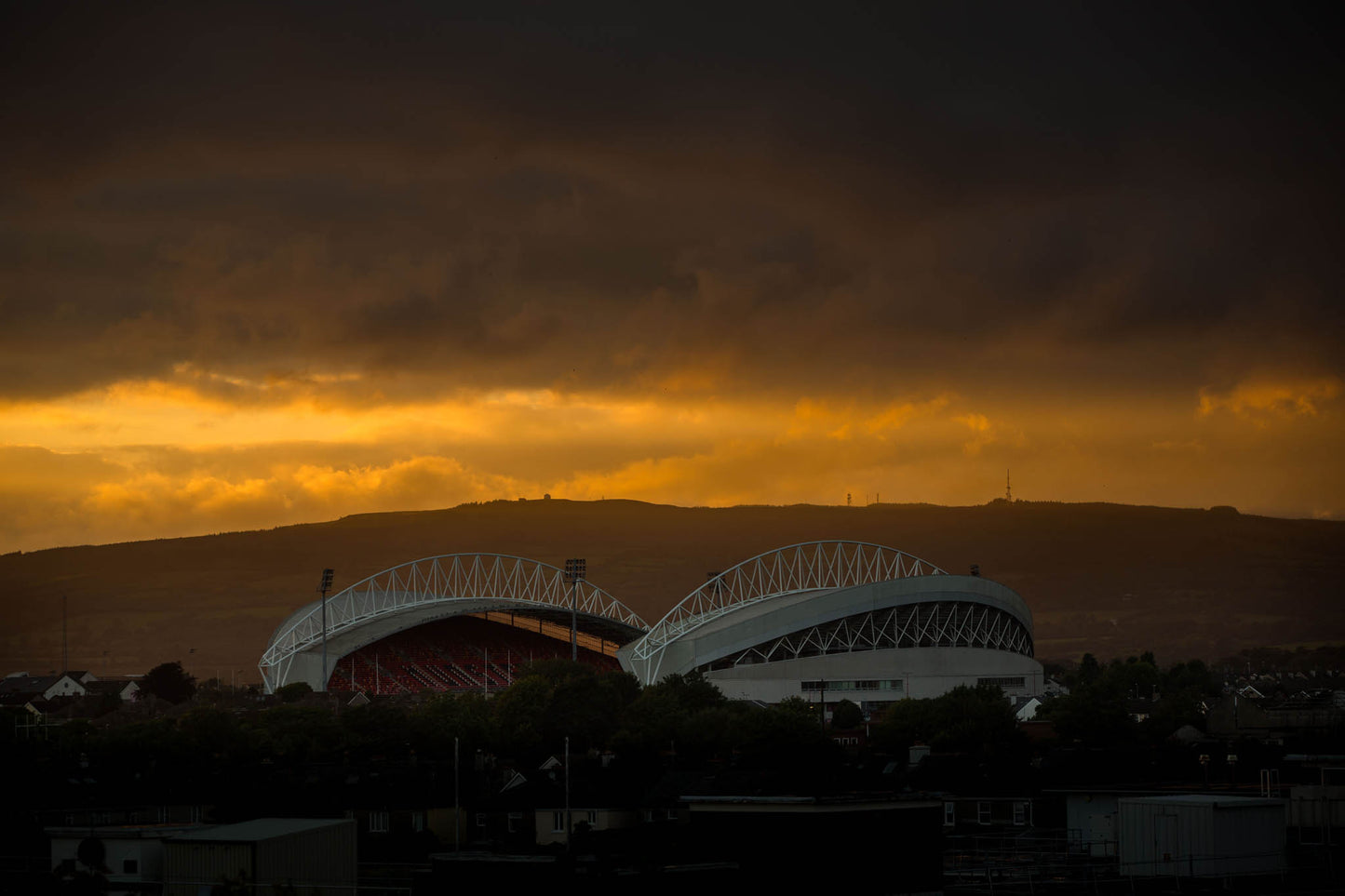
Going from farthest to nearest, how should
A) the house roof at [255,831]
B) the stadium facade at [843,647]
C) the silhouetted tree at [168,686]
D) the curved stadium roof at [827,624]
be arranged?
1. the silhouetted tree at [168,686]
2. the curved stadium roof at [827,624]
3. the stadium facade at [843,647]
4. the house roof at [255,831]

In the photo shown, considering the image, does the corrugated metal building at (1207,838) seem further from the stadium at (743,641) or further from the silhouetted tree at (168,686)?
the silhouetted tree at (168,686)

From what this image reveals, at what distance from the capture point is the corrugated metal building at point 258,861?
→ 4441cm

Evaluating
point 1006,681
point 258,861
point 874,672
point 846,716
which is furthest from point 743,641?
point 258,861

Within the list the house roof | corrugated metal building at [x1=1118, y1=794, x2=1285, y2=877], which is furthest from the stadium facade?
the house roof

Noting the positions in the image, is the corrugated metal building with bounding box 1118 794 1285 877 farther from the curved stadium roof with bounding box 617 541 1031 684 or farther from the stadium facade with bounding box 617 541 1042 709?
the stadium facade with bounding box 617 541 1042 709

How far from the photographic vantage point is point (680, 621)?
15688 centimetres

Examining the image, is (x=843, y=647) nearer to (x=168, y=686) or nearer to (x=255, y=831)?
(x=168, y=686)

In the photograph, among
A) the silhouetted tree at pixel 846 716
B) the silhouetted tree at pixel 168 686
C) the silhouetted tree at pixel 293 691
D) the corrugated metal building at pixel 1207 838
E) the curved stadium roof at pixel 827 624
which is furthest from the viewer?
the silhouetted tree at pixel 168 686

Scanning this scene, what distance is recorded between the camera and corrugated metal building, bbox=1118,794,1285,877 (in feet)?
153

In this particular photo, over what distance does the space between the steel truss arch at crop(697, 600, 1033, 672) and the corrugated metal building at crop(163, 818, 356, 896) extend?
95.2 metres

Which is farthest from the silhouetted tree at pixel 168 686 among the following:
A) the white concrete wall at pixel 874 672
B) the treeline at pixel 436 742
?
the treeline at pixel 436 742

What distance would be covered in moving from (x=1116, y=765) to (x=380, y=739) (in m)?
36.7

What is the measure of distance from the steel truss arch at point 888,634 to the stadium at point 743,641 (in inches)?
5.6

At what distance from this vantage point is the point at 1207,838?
46.9m
